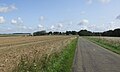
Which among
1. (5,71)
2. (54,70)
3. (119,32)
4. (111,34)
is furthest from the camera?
(111,34)

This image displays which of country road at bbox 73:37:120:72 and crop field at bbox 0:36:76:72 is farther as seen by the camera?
country road at bbox 73:37:120:72

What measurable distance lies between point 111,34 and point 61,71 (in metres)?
188

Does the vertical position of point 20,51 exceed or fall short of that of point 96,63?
it exceeds it

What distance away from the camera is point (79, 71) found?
1566 cm

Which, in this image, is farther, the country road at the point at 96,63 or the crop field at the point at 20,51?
the country road at the point at 96,63

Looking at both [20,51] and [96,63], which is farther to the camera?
[20,51]

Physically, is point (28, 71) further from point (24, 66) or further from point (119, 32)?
point (119, 32)

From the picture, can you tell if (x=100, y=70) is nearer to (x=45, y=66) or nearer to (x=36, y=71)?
(x=45, y=66)

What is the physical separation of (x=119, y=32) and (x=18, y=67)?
166m

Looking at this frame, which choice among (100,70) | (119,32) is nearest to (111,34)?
(119,32)

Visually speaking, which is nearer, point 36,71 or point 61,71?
point 36,71

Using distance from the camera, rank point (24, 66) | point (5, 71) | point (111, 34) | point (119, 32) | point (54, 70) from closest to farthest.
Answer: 1. point (5, 71)
2. point (24, 66)
3. point (54, 70)
4. point (119, 32)
5. point (111, 34)

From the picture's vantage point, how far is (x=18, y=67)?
1340 cm

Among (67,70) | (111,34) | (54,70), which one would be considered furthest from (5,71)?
(111,34)
